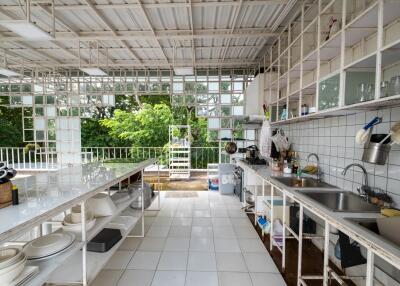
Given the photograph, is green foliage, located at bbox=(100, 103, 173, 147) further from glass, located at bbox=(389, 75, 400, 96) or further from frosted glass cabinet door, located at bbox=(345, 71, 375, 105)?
glass, located at bbox=(389, 75, 400, 96)

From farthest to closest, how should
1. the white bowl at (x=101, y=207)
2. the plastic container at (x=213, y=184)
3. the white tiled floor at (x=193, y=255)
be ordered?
1. the plastic container at (x=213, y=184)
2. the white tiled floor at (x=193, y=255)
3. the white bowl at (x=101, y=207)

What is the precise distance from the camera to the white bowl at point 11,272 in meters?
1.03

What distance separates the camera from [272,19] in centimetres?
339

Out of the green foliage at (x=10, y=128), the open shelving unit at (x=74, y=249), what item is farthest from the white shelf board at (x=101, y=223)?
the green foliage at (x=10, y=128)

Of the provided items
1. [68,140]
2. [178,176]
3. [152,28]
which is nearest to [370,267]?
[152,28]

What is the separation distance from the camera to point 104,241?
195 cm

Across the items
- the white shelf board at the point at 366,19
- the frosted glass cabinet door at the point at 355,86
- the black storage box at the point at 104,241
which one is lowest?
the black storage box at the point at 104,241

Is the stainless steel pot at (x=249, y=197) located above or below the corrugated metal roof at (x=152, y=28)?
below

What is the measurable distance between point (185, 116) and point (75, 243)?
8.21 metres

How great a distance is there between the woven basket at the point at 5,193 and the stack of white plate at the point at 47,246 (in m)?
0.31

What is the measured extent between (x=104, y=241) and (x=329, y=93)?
7.71 ft

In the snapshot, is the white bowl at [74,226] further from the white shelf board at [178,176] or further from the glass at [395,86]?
the white shelf board at [178,176]

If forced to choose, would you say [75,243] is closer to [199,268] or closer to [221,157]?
[199,268]

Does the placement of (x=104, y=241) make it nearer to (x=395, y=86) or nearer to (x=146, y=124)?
(x=395, y=86)
